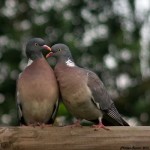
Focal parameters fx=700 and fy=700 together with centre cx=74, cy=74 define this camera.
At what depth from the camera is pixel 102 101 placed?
5.25 metres

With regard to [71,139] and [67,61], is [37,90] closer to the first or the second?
[67,61]

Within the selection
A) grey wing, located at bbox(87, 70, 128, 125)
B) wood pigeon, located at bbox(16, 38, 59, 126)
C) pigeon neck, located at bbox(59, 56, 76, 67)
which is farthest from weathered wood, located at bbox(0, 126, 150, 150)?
pigeon neck, located at bbox(59, 56, 76, 67)

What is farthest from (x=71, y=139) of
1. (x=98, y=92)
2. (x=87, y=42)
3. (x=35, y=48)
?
(x=87, y=42)

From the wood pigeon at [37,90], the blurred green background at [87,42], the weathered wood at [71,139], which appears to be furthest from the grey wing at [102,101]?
the blurred green background at [87,42]

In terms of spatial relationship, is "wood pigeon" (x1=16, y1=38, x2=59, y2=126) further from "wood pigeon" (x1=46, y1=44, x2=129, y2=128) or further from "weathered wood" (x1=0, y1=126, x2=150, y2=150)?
"weathered wood" (x1=0, y1=126, x2=150, y2=150)

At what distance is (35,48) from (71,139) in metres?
0.89

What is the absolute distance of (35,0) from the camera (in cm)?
1040

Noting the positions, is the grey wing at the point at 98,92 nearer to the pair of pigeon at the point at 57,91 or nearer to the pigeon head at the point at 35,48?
the pair of pigeon at the point at 57,91

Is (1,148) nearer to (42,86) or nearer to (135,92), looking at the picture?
(42,86)

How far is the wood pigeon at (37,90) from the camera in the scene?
5.01 m

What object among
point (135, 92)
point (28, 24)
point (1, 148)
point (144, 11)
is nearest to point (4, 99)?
point (28, 24)

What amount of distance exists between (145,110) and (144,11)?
1902 millimetres

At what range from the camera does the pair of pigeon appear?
197 inches

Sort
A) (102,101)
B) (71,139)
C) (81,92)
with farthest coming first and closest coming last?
(102,101) < (81,92) < (71,139)
